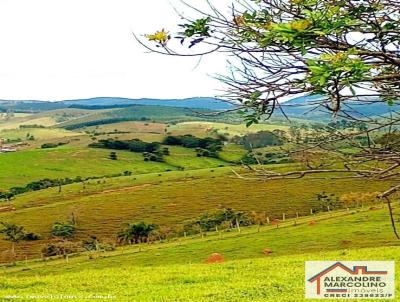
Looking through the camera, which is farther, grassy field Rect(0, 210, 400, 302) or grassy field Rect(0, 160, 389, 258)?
grassy field Rect(0, 160, 389, 258)

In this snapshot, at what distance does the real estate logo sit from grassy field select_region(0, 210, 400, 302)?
50cm

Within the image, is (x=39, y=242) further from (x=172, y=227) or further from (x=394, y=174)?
(x=394, y=174)

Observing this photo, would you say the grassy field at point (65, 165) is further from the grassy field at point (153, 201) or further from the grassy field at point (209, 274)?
the grassy field at point (209, 274)

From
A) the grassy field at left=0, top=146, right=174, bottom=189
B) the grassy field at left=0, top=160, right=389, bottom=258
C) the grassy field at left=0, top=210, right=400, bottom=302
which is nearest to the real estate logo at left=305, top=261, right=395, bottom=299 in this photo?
the grassy field at left=0, top=210, right=400, bottom=302

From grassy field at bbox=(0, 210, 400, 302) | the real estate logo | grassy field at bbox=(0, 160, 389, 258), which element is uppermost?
the real estate logo

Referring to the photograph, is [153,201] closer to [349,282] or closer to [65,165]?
[65,165]

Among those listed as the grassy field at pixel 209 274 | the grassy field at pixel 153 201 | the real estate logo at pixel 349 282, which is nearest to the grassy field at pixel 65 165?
the grassy field at pixel 153 201

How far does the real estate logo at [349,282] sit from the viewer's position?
38.4 feet

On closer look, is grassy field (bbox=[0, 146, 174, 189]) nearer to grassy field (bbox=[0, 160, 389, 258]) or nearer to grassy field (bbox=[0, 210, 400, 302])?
grassy field (bbox=[0, 160, 389, 258])

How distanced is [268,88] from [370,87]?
66 centimetres

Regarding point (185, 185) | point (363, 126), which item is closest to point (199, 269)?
point (363, 126)

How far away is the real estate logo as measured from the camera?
11.7 m

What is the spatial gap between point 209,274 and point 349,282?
6.58 meters

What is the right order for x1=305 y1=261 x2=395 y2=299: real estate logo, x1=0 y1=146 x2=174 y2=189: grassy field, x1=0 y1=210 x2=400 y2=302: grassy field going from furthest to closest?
1. x1=0 y1=146 x2=174 y2=189: grassy field
2. x1=0 y1=210 x2=400 y2=302: grassy field
3. x1=305 y1=261 x2=395 y2=299: real estate logo
